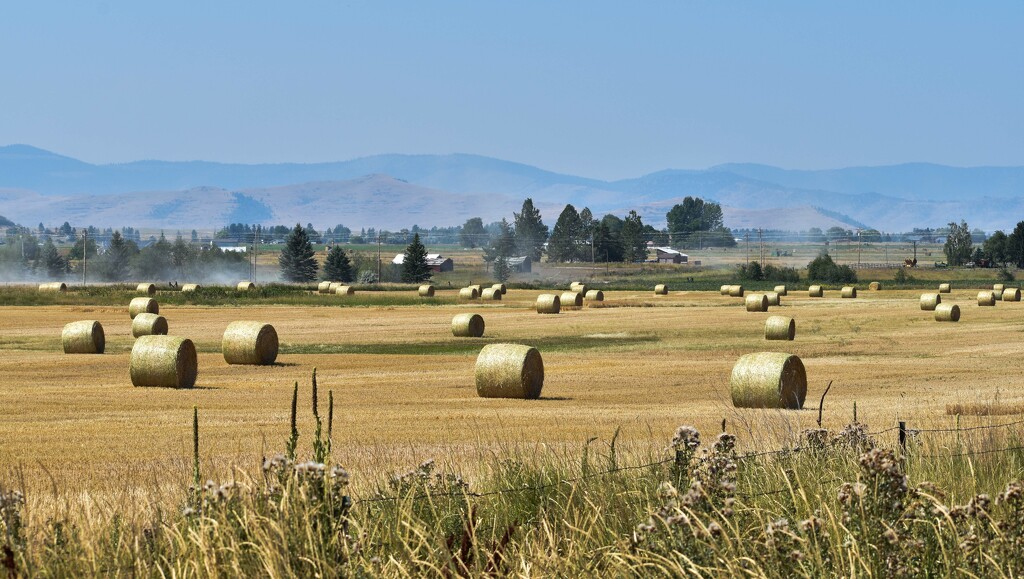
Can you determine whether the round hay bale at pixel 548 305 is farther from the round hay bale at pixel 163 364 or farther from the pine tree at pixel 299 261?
the pine tree at pixel 299 261

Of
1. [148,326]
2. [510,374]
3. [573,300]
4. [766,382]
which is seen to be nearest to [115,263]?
[573,300]

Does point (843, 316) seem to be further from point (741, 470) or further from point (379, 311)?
point (741, 470)

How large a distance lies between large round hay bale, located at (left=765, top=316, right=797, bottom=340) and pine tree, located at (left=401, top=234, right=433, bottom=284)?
94.9 meters

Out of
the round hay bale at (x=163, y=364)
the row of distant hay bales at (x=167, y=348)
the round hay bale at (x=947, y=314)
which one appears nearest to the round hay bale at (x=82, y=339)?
the row of distant hay bales at (x=167, y=348)

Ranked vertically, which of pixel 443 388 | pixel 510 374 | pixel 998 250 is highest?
pixel 998 250

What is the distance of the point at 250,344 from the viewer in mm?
36875

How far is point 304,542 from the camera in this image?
7.73 m

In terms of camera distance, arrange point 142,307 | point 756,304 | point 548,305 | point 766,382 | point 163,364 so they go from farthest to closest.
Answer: point 756,304 < point 548,305 < point 142,307 < point 163,364 < point 766,382

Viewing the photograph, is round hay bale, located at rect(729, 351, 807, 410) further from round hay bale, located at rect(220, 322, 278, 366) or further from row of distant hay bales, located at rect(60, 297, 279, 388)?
round hay bale, located at rect(220, 322, 278, 366)

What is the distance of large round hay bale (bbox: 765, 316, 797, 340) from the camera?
48562 millimetres

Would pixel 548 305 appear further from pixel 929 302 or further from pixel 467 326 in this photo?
pixel 467 326

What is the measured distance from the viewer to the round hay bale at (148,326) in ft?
154

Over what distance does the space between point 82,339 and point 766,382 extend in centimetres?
2303

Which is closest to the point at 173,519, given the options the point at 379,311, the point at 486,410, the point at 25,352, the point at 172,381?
the point at 486,410
